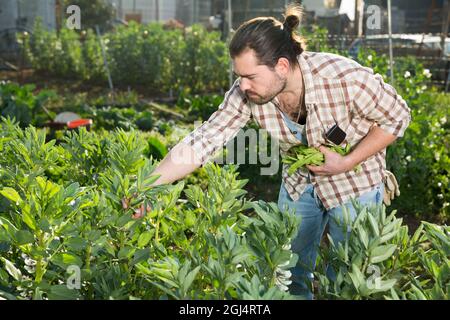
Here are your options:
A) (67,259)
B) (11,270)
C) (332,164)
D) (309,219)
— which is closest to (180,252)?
(67,259)

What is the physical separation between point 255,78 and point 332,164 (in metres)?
0.47

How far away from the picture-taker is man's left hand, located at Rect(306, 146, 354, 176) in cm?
271

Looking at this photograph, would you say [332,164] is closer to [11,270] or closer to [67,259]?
[67,259]

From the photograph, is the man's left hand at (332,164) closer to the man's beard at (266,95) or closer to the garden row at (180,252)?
the man's beard at (266,95)

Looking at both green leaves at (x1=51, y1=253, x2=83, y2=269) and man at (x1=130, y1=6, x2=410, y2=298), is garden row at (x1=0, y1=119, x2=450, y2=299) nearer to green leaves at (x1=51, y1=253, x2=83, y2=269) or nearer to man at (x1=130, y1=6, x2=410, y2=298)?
green leaves at (x1=51, y1=253, x2=83, y2=269)

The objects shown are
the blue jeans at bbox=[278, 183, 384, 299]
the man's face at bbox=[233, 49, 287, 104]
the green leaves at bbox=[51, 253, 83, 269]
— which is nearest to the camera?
the green leaves at bbox=[51, 253, 83, 269]

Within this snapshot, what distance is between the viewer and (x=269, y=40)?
2.58 m

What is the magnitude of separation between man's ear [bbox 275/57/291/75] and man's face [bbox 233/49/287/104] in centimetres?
2

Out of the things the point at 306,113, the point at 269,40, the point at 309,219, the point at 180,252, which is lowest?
the point at 309,219

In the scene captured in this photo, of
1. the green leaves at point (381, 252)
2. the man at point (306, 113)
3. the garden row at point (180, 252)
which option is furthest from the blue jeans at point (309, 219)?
the green leaves at point (381, 252)

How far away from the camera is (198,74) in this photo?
1257cm

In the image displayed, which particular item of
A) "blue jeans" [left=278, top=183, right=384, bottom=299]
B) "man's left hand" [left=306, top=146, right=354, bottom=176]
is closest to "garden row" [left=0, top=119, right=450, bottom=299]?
"man's left hand" [left=306, top=146, right=354, bottom=176]

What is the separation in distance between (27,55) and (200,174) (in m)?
9.26

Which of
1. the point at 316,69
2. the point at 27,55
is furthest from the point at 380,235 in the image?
the point at 27,55
